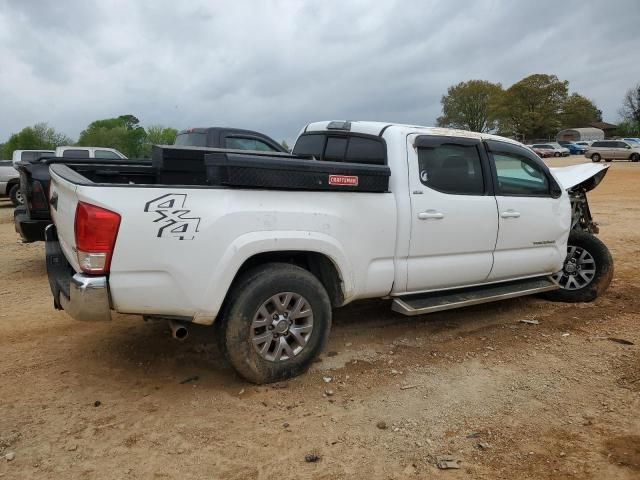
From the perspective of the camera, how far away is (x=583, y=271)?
229 inches

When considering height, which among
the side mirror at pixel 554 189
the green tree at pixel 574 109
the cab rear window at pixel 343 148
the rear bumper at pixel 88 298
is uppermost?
the green tree at pixel 574 109

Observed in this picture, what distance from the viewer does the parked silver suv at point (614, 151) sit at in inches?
1599

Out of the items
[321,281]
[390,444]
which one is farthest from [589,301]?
[390,444]

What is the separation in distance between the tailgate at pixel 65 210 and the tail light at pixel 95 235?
136mm

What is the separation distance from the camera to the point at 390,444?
299 cm

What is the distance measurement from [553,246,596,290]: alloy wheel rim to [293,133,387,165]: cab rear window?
2813mm

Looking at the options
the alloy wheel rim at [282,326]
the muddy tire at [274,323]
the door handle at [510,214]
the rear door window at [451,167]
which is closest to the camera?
the muddy tire at [274,323]

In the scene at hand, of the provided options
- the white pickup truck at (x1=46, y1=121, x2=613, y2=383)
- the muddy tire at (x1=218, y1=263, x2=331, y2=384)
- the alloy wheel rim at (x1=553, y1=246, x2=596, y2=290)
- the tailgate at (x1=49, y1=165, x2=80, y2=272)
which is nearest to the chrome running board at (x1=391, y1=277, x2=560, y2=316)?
the white pickup truck at (x1=46, y1=121, x2=613, y2=383)

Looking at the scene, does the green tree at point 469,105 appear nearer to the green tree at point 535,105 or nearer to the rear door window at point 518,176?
the green tree at point 535,105

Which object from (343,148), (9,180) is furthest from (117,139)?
(343,148)

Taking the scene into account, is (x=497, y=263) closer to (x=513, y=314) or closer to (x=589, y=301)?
(x=513, y=314)

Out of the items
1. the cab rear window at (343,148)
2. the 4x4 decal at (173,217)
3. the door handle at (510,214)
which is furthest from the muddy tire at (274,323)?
the door handle at (510,214)

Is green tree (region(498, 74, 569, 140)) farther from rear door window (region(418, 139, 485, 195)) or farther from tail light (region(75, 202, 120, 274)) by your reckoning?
tail light (region(75, 202, 120, 274))

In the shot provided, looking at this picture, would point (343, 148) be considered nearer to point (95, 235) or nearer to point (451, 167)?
point (451, 167)
